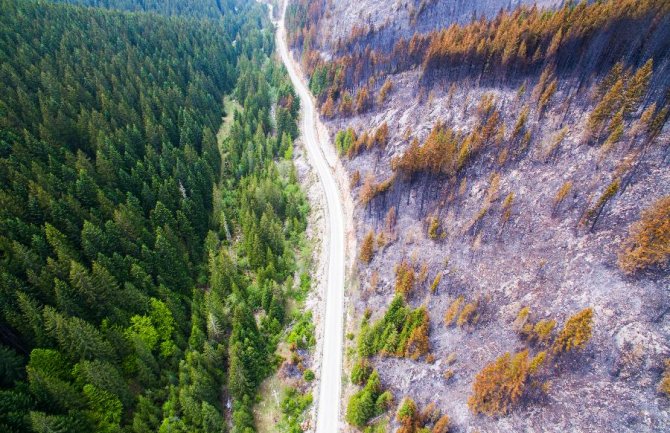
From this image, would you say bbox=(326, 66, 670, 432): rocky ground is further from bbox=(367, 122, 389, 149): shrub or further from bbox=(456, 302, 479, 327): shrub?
bbox=(367, 122, 389, 149): shrub

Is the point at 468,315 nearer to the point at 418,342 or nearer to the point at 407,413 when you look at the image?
the point at 418,342

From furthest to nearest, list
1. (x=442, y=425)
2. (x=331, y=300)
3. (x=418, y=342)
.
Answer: (x=331, y=300)
(x=418, y=342)
(x=442, y=425)

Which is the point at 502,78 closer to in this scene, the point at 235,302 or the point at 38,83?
the point at 235,302

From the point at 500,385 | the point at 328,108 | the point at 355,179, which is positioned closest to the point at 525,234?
the point at 500,385

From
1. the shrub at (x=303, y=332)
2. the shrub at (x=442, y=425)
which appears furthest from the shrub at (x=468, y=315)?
the shrub at (x=303, y=332)

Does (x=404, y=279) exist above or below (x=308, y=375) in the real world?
above

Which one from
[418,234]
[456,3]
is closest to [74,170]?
[418,234]
